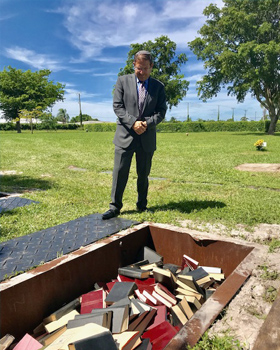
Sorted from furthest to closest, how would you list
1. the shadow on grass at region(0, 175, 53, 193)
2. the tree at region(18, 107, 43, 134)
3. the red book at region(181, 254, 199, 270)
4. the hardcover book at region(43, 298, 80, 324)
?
the tree at region(18, 107, 43, 134), the shadow on grass at region(0, 175, 53, 193), the red book at region(181, 254, 199, 270), the hardcover book at region(43, 298, 80, 324)

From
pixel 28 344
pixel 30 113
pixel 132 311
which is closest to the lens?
pixel 28 344

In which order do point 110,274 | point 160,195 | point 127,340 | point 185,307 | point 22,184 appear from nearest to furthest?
point 127,340 → point 185,307 → point 110,274 → point 160,195 → point 22,184

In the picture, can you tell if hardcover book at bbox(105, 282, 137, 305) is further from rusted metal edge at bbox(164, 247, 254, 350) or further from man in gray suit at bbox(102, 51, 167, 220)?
man in gray suit at bbox(102, 51, 167, 220)

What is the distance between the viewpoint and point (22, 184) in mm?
6562

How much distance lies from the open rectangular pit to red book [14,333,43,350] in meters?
0.16

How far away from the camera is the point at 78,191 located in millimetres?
5746

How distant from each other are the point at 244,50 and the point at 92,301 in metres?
31.2

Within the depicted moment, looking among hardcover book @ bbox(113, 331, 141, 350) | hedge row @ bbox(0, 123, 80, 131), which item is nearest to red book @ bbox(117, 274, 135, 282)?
hardcover book @ bbox(113, 331, 141, 350)

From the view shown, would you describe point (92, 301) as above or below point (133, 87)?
below

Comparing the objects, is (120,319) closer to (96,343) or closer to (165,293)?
(96,343)

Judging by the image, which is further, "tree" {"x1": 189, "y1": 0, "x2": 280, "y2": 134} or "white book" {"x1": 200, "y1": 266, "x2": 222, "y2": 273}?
"tree" {"x1": 189, "y1": 0, "x2": 280, "y2": 134}

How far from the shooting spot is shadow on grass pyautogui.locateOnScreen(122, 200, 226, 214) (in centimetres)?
424

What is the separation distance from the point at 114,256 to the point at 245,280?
4.29ft

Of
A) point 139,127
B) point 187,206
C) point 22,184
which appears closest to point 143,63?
point 139,127
